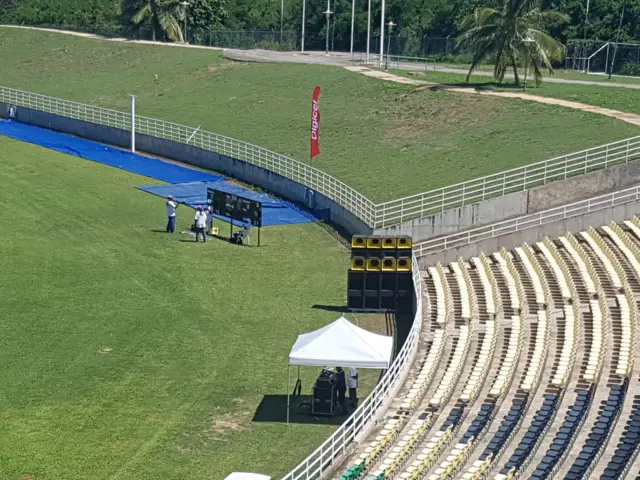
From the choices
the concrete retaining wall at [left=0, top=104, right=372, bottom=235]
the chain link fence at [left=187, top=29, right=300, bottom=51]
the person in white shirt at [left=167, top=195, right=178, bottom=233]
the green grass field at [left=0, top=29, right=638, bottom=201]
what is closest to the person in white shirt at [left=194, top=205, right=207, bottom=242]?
the person in white shirt at [left=167, top=195, right=178, bottom=233]

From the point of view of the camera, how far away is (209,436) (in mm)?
24938

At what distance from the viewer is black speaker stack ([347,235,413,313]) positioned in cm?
3269

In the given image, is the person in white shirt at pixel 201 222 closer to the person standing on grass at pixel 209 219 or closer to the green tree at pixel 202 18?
the person standing on grass at pixel 209 219

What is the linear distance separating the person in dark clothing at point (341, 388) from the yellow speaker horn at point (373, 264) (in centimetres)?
691

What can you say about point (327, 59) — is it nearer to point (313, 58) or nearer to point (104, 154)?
point (313, 58)

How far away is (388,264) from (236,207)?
9985mm

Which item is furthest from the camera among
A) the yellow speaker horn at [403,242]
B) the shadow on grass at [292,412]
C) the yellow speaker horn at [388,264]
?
the yellow speaker horn at [388,264]

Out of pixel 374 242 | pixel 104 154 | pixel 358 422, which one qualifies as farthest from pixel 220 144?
pixel 358 422

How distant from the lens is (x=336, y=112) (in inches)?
2441

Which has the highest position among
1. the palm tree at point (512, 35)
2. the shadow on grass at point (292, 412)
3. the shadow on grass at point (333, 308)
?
the palm tree at point (512, 35)

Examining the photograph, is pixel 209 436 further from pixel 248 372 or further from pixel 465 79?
pixel 465 79

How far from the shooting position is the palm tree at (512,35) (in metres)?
58.0

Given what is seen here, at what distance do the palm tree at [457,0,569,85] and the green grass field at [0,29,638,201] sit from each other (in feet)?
9.03

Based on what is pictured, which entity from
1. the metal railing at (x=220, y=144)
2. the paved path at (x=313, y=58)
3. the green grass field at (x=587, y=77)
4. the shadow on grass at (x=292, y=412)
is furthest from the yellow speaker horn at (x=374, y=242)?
the green grass field at (x=587, y=77)
